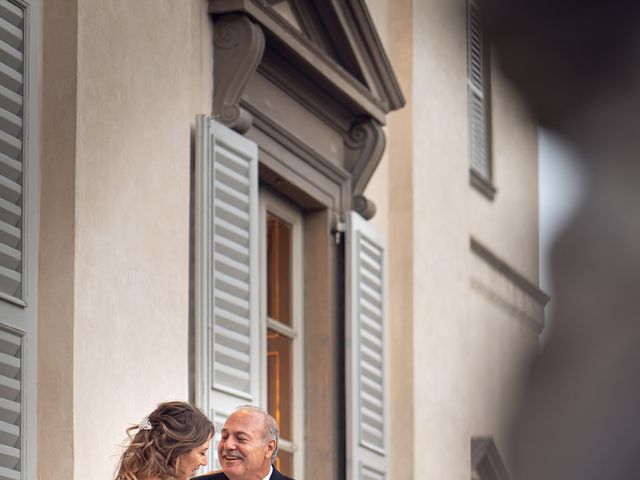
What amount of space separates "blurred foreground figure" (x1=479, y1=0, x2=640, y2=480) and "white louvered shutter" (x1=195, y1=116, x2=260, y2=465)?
4.69 meters

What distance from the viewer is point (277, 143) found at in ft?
19.9

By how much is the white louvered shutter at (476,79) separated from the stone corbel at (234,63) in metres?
4.88

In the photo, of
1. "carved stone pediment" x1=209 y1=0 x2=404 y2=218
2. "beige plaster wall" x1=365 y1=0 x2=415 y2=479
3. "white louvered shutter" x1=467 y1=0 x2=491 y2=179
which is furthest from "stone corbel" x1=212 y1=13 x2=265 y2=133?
"white louvered shutter" x1=467 y1=0 x2=491 y2=179

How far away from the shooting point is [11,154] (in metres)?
4.01

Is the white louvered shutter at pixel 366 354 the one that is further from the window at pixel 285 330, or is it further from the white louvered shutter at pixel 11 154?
the white louvered shutter at pixel 11 154

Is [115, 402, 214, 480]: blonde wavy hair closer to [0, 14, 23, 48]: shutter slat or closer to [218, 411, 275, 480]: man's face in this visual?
[218, 411, 275, 480]: man's face

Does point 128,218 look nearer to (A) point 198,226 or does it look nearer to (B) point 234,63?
(A) point 198,226

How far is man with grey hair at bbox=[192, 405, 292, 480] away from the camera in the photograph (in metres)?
3.93

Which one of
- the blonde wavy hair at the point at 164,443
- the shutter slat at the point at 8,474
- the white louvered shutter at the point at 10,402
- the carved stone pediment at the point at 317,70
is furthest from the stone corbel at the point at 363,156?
the blonde wavy hair at the point at 164,443

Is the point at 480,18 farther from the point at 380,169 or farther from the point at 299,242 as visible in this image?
the point at 380,169

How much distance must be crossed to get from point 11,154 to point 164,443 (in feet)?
3.40

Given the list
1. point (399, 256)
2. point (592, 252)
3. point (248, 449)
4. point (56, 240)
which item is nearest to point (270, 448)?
point (248, 449)

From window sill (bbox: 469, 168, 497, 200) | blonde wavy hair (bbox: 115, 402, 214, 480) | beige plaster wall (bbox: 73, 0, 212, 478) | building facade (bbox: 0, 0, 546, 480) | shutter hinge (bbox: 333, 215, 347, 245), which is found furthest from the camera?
shutter hinge (bbox: 333, 215, 347, 245)

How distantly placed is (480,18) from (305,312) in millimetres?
6287
